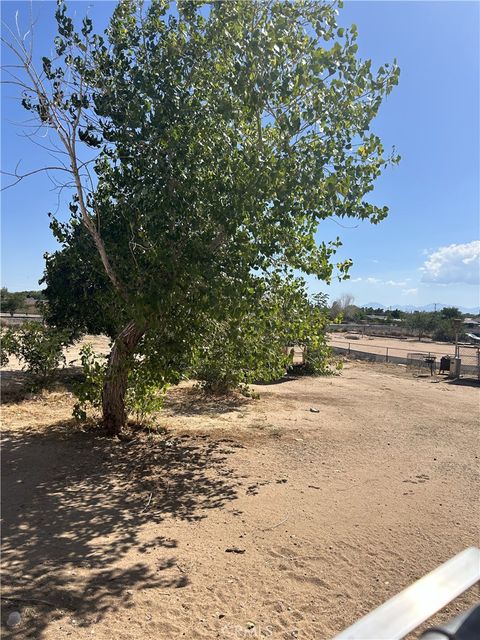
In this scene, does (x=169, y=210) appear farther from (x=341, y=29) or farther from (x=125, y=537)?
(x=125, y=537)

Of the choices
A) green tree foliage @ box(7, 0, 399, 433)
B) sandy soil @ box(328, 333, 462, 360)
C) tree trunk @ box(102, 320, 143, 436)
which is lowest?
sandy soil @ box(328, 333, 462, 360)

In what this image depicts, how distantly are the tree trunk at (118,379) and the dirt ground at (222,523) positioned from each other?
335 millimetres

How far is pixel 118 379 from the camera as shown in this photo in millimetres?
7562

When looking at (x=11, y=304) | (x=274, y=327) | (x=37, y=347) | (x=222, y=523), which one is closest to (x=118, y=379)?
(x=274, y=327)

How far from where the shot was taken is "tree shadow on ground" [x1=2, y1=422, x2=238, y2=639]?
3.35 meters

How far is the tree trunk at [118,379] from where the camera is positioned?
7.23 m

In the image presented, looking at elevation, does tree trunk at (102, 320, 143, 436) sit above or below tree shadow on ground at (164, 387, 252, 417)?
above

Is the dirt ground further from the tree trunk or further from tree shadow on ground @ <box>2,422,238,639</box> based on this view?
the tree trunk

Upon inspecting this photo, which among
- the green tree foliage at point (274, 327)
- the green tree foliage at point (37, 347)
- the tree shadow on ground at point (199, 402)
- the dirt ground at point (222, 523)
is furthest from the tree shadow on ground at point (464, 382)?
the green tree foliage at point (37, 347)

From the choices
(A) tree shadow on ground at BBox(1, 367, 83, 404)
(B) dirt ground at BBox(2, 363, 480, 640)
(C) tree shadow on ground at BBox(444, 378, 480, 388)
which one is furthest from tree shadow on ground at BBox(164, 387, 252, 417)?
(C) tree shadow on ground at BBox(444, 378, 480, 388)

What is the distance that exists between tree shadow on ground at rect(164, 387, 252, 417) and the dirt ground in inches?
42.3

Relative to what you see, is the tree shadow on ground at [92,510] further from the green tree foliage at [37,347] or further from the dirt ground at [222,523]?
the green tree foliage at [37,347]

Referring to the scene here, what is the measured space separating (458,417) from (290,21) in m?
9.52

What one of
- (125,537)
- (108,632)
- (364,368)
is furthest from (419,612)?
(364,368)
